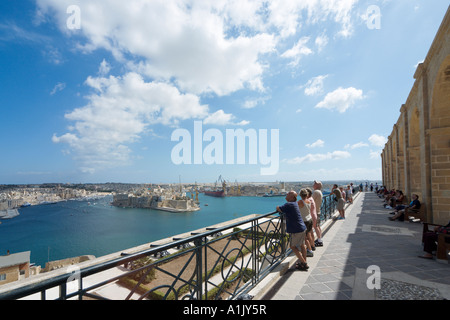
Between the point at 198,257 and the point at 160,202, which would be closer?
the point at 198,257

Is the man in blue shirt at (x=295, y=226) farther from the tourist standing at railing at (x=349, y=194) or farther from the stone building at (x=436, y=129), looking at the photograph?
the tourist standing at railing at (x=349, y=194)

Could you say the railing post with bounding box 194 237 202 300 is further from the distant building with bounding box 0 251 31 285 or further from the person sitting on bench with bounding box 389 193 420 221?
the distant building with bounding box 0 251 31 285

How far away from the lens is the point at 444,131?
23.6 feet

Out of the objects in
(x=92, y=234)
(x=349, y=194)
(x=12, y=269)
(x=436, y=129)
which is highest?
(x=436, y=129)

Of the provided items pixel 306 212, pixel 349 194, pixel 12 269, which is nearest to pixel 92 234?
pixel 12 269

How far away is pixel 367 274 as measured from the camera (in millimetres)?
3635

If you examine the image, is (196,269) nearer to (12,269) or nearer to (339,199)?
(339,199)

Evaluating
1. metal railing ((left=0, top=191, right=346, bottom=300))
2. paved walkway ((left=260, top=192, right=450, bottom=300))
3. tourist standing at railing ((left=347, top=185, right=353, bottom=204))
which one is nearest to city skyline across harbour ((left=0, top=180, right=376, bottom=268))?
tourist standing at railing ((left=347, top=185, right=353, bottom=204))

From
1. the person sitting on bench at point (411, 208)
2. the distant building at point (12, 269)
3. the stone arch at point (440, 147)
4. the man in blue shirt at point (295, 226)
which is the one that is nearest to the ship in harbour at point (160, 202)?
the distant building at point (12, 269)

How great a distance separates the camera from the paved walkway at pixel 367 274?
9.95 feet

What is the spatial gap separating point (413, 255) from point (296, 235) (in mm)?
2796

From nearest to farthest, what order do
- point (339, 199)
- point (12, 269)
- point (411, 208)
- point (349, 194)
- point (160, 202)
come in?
point (411, 208) < point (339, 199) < point (349, 194) < point (12, 269) < point (160, 202)
